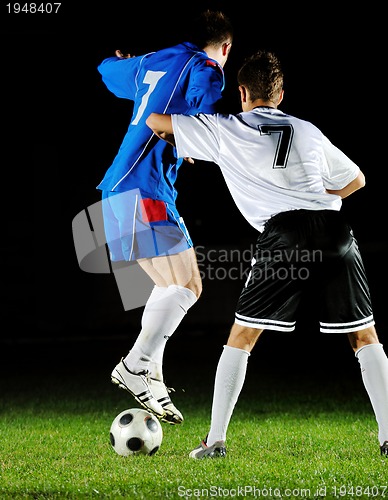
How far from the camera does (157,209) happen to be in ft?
17.4

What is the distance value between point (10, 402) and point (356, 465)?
440cm

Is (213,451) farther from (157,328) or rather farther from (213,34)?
(213,34)

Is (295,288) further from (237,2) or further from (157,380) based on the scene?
(237,2)

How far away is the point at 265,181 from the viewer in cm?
444

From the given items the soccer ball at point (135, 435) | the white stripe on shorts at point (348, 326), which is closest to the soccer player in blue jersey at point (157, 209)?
the soccer ball at point (135, 435)

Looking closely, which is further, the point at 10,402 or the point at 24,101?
the point at 24,101

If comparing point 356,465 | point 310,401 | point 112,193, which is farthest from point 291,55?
point 356,465

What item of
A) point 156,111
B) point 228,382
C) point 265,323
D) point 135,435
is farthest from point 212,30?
point 135,435

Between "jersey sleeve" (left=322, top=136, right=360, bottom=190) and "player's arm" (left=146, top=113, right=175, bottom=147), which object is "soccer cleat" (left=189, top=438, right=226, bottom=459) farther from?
"player's arm" (left=146, top=113, right=175, bottom=147)

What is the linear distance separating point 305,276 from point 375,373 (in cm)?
70

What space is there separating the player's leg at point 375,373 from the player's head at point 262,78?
4.84 ft

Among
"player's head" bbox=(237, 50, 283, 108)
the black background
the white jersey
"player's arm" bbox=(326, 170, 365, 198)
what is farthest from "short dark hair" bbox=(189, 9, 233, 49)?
the black background

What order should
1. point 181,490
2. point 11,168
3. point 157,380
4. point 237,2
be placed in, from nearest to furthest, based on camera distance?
point 181,490 → point 157,380 → point 237,2 → point 11,168

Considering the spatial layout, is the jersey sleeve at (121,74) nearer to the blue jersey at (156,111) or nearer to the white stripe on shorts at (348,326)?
the blue jersey at (156,111)
